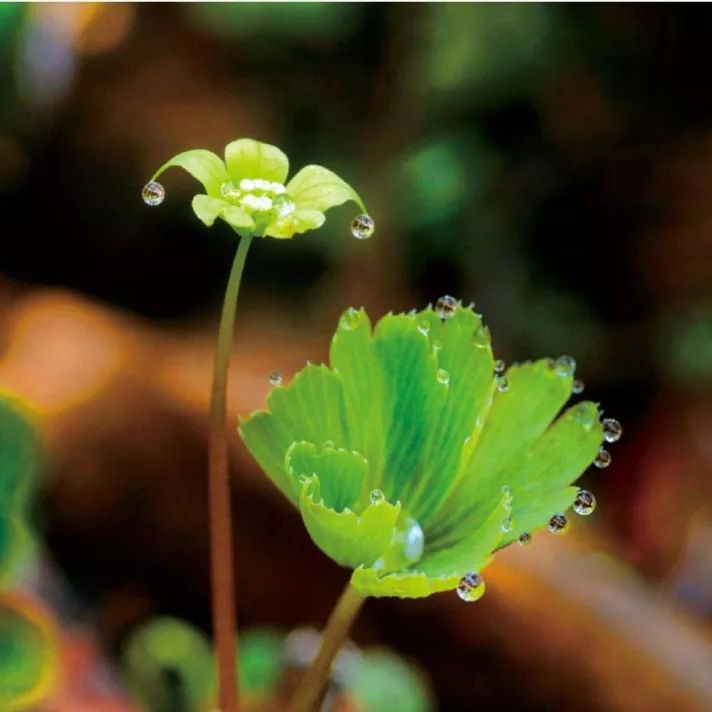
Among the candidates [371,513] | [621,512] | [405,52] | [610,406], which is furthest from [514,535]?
[405,52]

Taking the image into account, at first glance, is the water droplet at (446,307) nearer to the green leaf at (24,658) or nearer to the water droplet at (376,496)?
the water droplet at (376,496)

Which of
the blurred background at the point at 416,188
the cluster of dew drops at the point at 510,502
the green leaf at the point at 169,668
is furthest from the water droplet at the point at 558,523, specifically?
the blurred background at the point at 416,188

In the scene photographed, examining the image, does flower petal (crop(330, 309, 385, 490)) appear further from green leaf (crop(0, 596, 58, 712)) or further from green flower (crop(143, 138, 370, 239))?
green leaf (crop(0, 596, 58, 712))

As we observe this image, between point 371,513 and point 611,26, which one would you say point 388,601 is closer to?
point 371,513

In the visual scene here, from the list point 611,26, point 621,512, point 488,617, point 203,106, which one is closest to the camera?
point 488,617

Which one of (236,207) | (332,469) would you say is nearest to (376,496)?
(332,469)

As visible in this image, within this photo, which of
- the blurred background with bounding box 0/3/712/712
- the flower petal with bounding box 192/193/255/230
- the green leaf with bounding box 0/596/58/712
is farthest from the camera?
the blurred background with bounding box 0/3/712/712

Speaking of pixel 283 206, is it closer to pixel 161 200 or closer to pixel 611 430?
pixel 161 200

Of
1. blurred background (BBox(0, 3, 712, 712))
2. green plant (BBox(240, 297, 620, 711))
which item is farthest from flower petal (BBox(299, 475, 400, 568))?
blurred background (BBox(0, 3, 712, 712))
